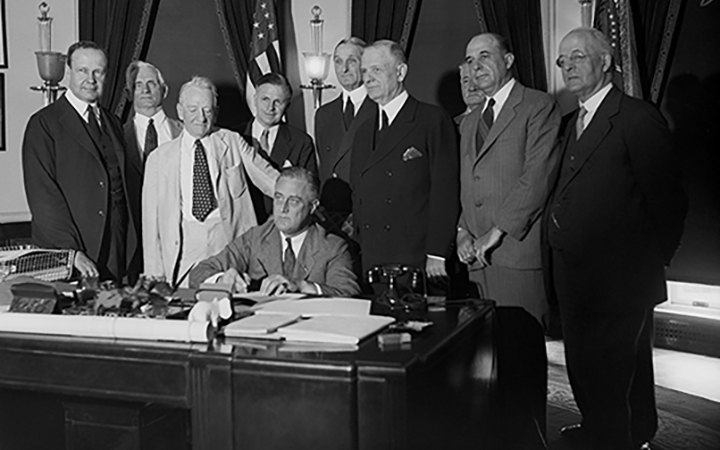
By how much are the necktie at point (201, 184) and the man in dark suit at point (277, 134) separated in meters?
0.84

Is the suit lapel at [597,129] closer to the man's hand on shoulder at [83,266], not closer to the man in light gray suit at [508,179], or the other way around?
the man in light gray suit at [508,179]

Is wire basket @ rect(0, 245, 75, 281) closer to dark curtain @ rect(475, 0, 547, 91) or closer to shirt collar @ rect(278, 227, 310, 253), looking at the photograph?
shirt collar @ rect(278, 227, 310, 253)

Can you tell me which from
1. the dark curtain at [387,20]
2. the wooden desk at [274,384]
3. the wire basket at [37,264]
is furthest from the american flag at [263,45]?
the wooden desk at [274,384]

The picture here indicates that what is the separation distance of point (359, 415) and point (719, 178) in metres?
4.67

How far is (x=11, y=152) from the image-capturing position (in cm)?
754

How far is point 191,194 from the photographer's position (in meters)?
4.30

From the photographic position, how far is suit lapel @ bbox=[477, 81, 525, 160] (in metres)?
3.86

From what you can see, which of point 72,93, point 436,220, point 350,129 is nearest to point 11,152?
point 72,93

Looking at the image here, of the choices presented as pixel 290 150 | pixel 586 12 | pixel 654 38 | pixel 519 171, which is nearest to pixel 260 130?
pixel 290 150

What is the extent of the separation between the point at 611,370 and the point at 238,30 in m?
5.47

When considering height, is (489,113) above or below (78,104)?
below

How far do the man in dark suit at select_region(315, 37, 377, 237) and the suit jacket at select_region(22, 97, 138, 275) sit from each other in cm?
131

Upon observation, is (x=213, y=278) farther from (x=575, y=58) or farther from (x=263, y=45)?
(x=263, y=45)

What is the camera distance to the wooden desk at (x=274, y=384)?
210 centimetres
